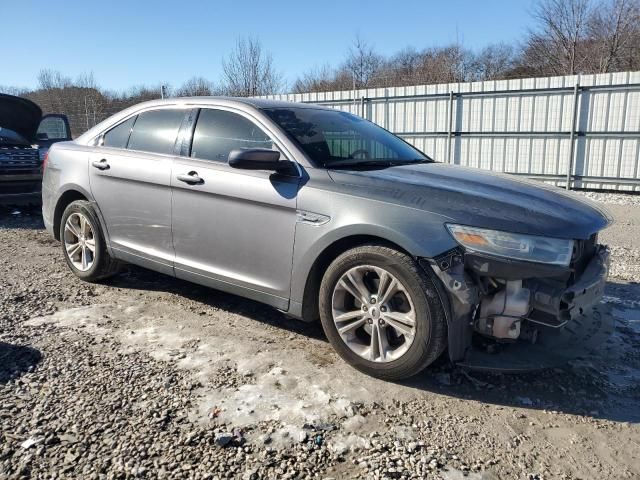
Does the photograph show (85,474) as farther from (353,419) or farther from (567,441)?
(567,441)

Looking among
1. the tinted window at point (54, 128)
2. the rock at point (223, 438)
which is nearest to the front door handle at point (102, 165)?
the rock at point (223, 438)

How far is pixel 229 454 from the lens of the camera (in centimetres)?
246

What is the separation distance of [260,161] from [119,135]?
6.59 ft

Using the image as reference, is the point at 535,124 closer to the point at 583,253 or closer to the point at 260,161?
the point at 583,253

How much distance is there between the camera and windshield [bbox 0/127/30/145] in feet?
27.1

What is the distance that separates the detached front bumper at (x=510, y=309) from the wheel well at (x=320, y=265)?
0.50 meters

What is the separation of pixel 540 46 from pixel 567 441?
29927mm

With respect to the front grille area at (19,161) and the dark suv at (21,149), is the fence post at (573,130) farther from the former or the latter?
the front grille area at (19,161)

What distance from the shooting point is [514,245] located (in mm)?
2863

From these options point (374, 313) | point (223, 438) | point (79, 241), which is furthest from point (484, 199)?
point (79, 241)

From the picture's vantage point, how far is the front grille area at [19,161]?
311 inches

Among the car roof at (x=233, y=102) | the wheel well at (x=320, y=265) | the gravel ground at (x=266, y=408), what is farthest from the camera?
the car roof at (x=233, y=102)

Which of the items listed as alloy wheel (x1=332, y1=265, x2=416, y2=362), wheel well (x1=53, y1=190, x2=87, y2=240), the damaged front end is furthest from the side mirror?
wheel well (x1=53, y1=190, x2=87, y2=240)

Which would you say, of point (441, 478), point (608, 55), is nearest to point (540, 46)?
point (608, 55)
